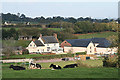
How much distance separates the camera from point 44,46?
55250mm

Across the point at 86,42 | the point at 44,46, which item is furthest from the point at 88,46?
the point at 44,46

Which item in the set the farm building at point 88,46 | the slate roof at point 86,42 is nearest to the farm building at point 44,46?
the farm building at point 88,46

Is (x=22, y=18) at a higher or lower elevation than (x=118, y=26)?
higher

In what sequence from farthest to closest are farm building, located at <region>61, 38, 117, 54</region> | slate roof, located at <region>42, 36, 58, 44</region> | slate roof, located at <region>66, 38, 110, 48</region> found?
slate roof, located at <region>42, 36, 58, 44</region>, slate roof, located at <region>66, 38, 110, 48</region>, farm building, located at <region>61, 38, 117, 54</region>

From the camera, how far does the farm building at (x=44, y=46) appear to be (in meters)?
53.0

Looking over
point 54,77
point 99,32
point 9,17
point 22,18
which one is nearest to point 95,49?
point 99,32

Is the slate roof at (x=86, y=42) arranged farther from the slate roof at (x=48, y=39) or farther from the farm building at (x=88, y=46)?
the slate roof at (x=48, y=39)

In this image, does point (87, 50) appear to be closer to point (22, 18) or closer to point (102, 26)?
point (102, 26)

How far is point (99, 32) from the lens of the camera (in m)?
Result: 86.9

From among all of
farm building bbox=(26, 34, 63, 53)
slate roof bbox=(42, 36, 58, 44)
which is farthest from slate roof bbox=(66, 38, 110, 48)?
slate roof bbox=(42, 36, 58, 44)

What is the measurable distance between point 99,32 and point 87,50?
117 ft

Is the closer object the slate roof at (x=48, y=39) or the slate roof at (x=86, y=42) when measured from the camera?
the slate roof at (x=86, y=42)

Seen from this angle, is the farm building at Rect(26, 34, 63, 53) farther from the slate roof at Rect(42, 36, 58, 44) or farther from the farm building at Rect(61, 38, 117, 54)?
the farm building at Rect(61, 38, 117, 54)

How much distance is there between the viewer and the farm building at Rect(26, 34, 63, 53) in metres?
53.0
